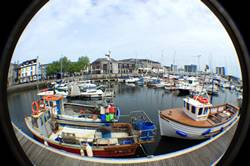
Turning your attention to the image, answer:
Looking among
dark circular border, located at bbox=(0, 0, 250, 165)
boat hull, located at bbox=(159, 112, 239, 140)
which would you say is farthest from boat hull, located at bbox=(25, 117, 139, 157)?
dark circular border, located at bbox=(0, 0, 250, 165)

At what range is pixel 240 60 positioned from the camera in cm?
73

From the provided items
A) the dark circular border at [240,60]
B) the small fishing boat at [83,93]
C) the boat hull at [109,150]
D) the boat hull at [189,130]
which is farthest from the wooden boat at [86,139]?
the small fishing boat at [83,93]

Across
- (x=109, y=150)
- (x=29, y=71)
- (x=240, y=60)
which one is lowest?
(x=109, y=150)

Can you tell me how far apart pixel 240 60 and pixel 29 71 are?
63.4 feet

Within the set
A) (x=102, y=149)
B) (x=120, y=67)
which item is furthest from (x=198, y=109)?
(x=120, y=67)

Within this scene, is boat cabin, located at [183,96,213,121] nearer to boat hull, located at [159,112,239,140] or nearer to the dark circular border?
boat hull, located at [159,112,239,140]

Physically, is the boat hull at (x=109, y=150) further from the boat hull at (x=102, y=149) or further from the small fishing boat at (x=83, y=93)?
the small fishing boat at (x=83, y=93)

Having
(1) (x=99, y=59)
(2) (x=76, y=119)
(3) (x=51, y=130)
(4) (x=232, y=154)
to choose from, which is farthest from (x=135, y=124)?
(1) (x=99, y=59)

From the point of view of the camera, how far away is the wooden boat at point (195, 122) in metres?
3.69

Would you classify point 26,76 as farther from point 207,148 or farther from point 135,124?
point 207,148

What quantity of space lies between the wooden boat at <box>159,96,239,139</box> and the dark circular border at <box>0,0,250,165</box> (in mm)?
3233

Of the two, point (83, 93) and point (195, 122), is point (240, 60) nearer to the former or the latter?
point (195, 122)

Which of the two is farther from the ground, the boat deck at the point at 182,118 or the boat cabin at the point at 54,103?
the boat cabin at the point at 54,103

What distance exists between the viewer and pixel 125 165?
163cm
